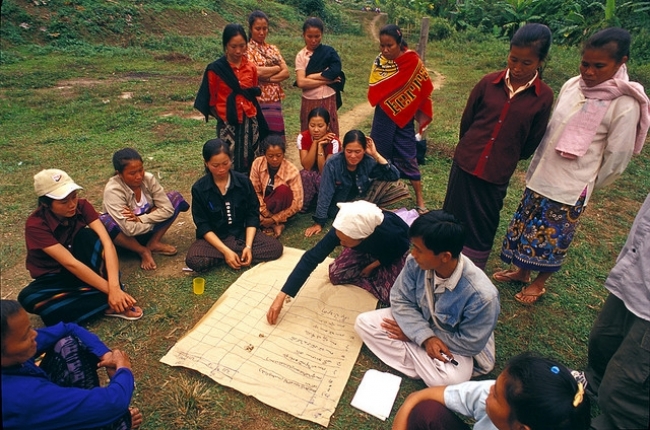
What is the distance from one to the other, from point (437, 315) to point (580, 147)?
1329mm

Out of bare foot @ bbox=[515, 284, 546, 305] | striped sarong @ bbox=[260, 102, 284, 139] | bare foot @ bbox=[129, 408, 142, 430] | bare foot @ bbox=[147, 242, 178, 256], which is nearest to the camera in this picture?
bare foot @ bbox=[129, 408, 142, 430]

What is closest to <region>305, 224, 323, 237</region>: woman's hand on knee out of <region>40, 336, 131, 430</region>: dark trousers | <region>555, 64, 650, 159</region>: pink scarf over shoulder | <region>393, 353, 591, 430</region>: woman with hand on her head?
<region>555, 64, 650, 159</region>: pink scarf over shoulder

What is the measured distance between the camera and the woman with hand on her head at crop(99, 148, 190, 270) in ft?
10.6

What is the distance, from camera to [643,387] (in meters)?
1.80

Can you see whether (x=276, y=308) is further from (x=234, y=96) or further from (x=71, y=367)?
(x=234, y=96)

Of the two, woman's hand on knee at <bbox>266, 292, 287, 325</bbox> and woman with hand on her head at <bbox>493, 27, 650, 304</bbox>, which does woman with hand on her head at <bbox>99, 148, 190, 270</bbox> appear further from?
woman with hand on her head at <bbox>493, 27, 650, 304</bbox>

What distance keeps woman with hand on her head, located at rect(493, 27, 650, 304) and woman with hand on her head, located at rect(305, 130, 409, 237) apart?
1324mm

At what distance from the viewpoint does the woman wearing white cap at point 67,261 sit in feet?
8.68

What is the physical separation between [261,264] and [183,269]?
24.2 inches

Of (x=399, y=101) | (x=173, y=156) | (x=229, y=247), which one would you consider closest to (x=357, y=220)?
(x=229, y=247)

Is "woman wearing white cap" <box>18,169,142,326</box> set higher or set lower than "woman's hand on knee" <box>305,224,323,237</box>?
higher

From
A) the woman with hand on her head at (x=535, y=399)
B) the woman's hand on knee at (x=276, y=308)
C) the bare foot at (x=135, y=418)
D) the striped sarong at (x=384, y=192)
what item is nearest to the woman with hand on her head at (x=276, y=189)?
the striped sarong at (x=384, y=192)

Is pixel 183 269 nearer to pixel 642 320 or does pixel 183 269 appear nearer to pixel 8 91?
pixel 642 320

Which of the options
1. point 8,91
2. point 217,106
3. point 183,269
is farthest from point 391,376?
point 8,91
